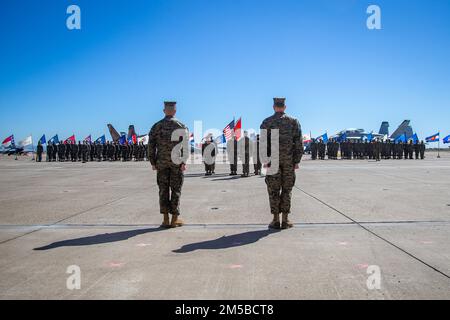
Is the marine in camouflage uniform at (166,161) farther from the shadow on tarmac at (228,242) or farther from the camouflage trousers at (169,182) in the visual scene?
the shadow on tarmac at (228,242)

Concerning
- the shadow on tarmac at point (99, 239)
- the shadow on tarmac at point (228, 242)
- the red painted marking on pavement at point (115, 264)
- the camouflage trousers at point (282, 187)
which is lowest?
the red painted marking on pavement at point (115, 264)

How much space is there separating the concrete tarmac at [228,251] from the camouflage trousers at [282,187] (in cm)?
37

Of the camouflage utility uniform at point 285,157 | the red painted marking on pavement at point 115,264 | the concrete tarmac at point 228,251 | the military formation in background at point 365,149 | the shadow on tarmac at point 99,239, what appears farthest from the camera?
the military formation in background at point 365,149

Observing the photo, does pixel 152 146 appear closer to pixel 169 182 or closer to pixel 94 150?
→ pixel 169 182

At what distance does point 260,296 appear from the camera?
2.92 meters

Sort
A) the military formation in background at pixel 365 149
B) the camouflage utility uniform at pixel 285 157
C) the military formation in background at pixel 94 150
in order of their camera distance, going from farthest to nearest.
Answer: the military formation in background at pixel 365 149 < the military formation in background at pixel 94 150 < the camouflage utility uniform at pixel 285 157

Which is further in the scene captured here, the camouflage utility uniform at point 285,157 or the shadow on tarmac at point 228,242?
the camouflage utility uniform at point 285,157

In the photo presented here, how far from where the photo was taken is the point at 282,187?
19.0 ft

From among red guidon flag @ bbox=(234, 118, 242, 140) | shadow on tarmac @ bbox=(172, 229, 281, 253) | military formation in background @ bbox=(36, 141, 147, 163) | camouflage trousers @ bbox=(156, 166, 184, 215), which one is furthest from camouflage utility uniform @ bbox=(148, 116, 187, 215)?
military formation in background @ bbox=(36, 141, 147, 163)

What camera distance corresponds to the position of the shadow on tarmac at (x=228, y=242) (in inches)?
174

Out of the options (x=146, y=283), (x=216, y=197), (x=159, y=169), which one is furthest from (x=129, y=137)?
(x=146, y=283)

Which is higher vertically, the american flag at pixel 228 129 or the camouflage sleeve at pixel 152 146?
the american flag at pixel 228 129

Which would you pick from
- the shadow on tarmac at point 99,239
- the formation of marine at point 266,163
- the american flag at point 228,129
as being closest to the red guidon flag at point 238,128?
the american flag at point 228,129

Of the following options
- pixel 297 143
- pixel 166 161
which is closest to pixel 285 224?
pixel 297 143
